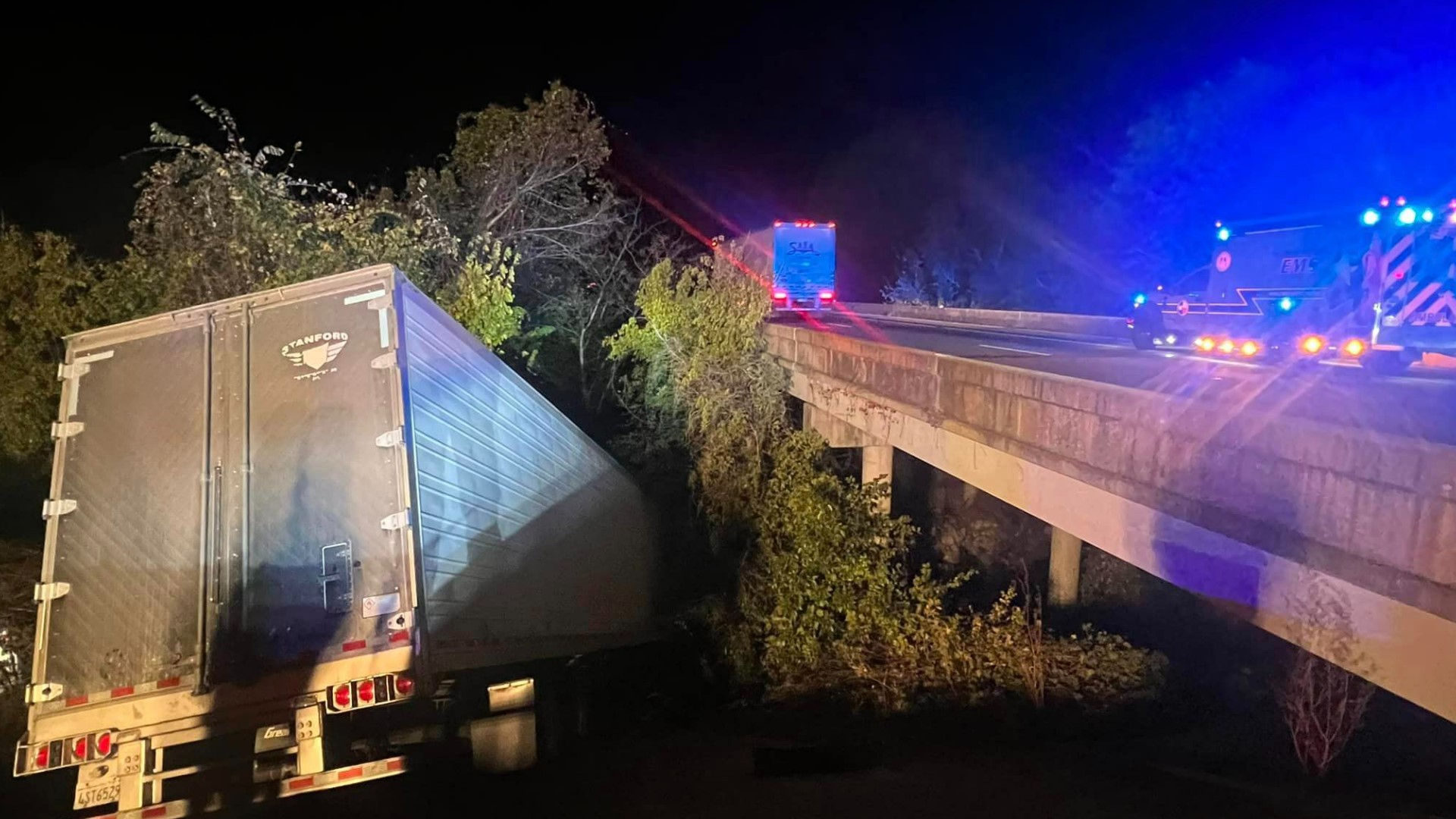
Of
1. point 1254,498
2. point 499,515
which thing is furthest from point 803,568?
point 1254,498

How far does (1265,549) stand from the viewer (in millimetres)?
4668

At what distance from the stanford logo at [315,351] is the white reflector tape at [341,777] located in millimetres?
2384

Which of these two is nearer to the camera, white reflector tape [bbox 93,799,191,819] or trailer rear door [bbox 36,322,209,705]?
white reflector tape [bbox 93,799,191,819]

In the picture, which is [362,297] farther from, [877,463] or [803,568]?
[877,463]

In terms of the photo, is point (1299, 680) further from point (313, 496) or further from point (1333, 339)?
point (313, 496)

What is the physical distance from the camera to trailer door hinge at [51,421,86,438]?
5.43 m

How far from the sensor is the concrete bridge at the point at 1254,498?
12.6 feet

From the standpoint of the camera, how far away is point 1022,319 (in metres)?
22.1

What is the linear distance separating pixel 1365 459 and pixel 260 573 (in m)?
5.94

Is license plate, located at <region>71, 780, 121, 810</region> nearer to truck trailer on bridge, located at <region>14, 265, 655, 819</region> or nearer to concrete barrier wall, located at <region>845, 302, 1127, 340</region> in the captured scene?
truck trailer on bridge, located at <region>14, 265, 655, 819</region>

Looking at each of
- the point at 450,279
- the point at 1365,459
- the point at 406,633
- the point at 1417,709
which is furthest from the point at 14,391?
the point at 1417,709

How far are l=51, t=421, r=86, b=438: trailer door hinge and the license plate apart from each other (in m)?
2.11

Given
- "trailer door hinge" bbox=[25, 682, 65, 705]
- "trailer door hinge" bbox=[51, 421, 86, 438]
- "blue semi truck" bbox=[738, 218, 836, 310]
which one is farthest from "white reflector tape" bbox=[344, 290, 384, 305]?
"blue semi truck" bbox=[738, 218, 836, 310]

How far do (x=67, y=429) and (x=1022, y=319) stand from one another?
2052cm
